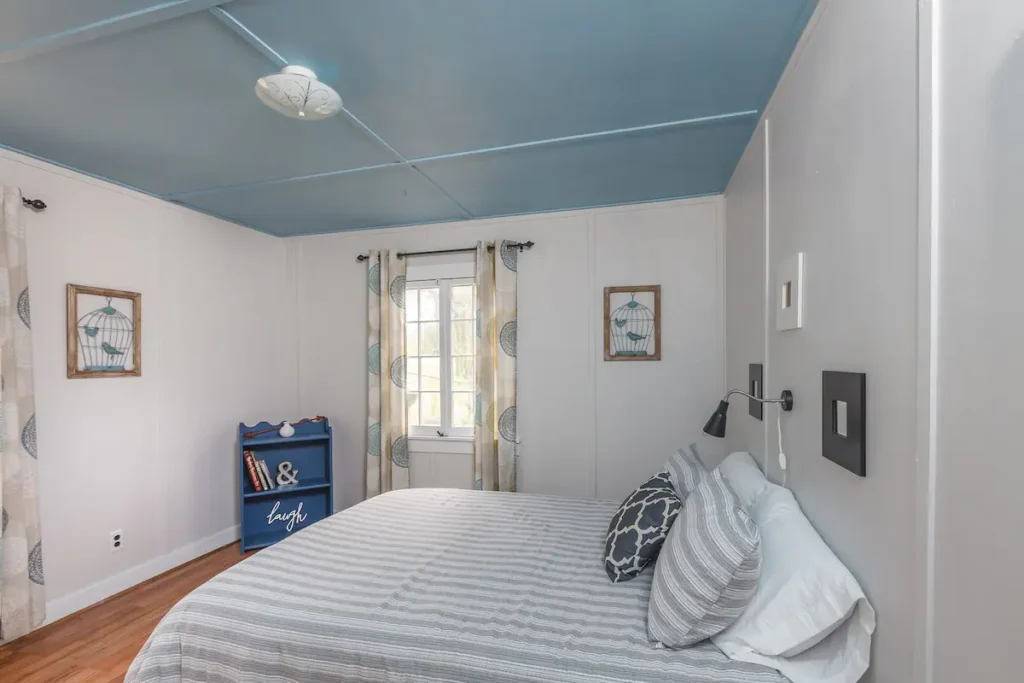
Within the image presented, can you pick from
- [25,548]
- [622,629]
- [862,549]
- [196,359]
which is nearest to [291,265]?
[196,359]

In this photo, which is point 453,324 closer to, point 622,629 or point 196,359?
point 196,359

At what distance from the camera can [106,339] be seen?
9.21 ft

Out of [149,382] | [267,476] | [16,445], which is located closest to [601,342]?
[267,476]

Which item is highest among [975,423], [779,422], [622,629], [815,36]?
[815,36]

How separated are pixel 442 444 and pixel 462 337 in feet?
2.73

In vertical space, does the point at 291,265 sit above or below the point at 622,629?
above

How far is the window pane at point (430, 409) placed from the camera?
379cm

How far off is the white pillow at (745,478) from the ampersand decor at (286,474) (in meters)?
3.02

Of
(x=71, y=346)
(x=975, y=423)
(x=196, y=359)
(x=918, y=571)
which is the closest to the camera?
(x=975, y=423)

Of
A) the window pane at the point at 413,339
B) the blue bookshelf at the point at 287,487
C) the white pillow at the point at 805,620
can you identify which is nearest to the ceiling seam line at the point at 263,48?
the window pane at the point at 413,339

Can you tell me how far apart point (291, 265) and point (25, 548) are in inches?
97.4

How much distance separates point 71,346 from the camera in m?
2.62

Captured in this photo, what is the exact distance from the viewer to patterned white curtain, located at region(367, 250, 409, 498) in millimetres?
3719

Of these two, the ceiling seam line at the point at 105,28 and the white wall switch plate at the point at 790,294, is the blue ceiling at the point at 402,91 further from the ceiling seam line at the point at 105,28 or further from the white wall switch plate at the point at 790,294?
the white wall switch plate at the point at 790,294
